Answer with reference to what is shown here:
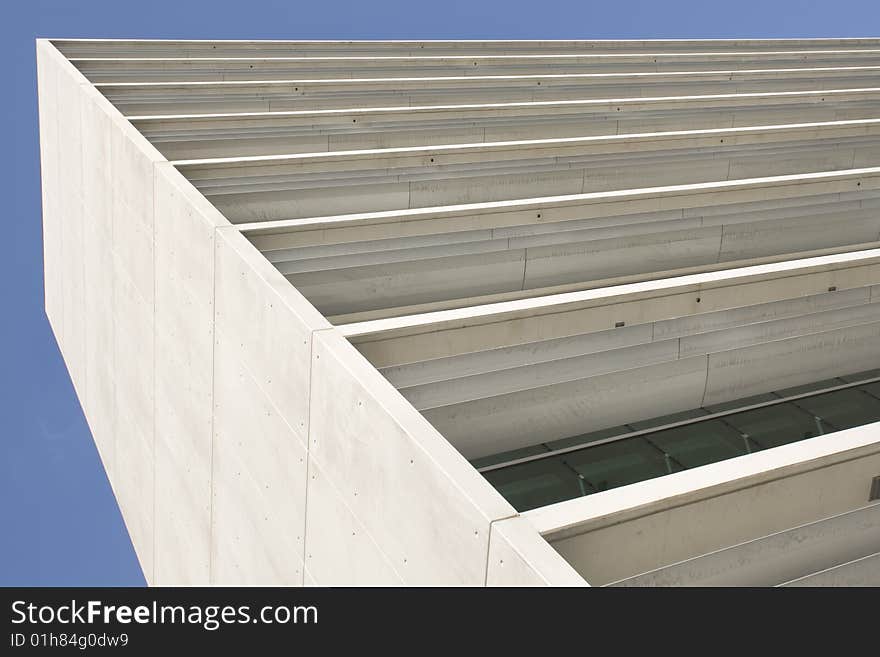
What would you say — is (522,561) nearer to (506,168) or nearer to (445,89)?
(506,168)

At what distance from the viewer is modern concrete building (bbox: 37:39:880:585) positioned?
232 inches

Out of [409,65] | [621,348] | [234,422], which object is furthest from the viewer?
[409,65]

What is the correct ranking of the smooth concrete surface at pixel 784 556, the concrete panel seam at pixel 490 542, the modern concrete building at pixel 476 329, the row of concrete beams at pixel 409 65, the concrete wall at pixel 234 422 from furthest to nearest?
the row of concrete beams at pixel 409 65
the modern concrete building at pixel 476 329
the smooth concrete surface at pixel 784 556
the concrete wall at pixel 234 422
the concrete panel seam at pixel 490 542

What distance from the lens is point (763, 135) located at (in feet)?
43.4

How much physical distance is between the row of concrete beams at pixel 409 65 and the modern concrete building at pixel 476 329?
6.3 inches

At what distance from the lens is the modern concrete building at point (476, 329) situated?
588 cm

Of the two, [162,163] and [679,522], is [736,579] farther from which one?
[162,163]

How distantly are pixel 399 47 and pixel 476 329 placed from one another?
13.0 metres

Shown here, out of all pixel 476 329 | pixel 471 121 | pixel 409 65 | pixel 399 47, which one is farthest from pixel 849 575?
pixel 399 47

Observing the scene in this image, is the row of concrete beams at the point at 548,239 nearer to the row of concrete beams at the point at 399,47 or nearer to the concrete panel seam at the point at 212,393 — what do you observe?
the concrete panel seam at the point at 212,393

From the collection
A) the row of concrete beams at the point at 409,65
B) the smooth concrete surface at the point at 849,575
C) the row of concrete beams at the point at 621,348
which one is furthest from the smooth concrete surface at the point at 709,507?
the row of concrete beams at the point at 409,65

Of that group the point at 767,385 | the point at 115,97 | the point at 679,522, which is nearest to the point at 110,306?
the point at 115,97

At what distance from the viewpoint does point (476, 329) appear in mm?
7496

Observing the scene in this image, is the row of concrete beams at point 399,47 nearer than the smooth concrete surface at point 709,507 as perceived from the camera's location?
No
